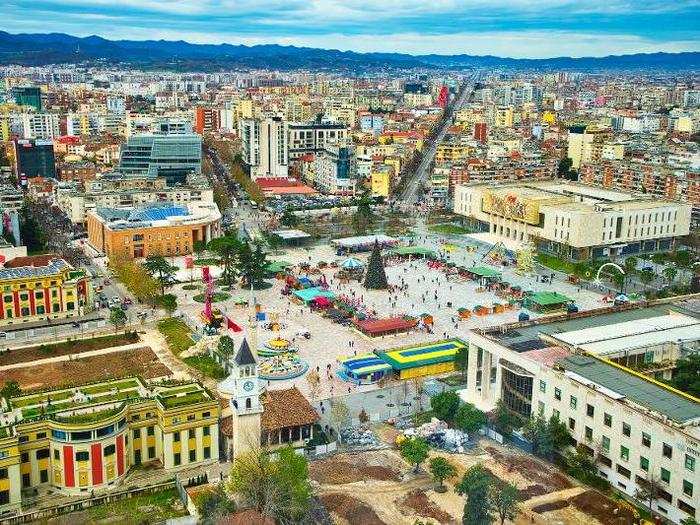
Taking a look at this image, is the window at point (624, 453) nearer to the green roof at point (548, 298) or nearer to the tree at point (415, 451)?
the tree at point (415, 451)

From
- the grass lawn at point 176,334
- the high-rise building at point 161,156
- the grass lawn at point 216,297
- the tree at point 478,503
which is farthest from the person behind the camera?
the high-rise building at point 161,156

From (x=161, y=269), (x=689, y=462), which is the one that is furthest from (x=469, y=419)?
(x=161, y=269)

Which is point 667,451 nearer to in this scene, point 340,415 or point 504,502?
point 504,502

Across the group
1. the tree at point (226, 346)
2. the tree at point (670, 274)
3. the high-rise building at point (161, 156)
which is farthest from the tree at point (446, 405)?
the high-rise building at point (161, 156)

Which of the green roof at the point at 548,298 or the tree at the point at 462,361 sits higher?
the green roof at the point at 548,298

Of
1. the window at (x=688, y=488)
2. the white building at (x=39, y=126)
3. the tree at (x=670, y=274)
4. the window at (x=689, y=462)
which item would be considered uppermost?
the white building at (x=39, y=126)

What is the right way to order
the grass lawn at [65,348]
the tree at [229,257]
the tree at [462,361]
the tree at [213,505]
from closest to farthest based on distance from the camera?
the tree at [213,505] → the tree at [462,361] → the grass lawn at [65,348] → the tree at [229,257]

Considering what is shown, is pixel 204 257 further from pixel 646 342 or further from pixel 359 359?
pixel 646 342

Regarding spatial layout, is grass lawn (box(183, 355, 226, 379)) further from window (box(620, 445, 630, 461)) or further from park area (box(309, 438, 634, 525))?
window (box(620, 445, 630, 461))
